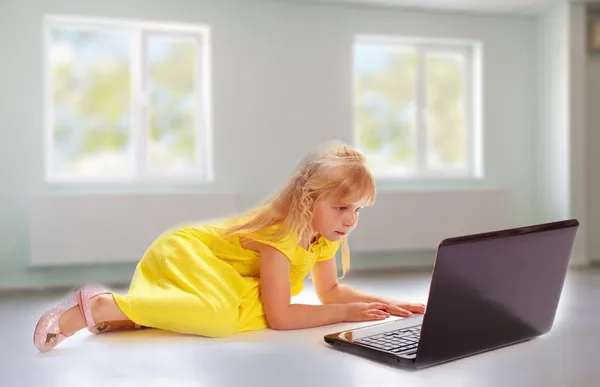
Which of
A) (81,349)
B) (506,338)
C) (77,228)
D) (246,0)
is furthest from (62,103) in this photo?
(506,338)

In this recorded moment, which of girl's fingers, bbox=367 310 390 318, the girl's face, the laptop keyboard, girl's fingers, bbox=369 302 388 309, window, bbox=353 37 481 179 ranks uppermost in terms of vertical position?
window, bbox=353 37 481 179

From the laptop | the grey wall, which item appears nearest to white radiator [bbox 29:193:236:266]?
the grey wall

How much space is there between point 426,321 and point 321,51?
11.0ft

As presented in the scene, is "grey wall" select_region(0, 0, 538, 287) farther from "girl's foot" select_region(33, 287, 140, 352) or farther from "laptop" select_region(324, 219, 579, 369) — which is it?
"laptop" select_region(324, 219, 579, 369)

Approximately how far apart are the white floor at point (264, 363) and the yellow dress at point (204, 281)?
74 millimetres

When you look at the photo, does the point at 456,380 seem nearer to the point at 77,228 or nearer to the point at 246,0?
the point at 77,228

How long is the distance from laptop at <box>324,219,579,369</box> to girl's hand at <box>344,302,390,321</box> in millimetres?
194

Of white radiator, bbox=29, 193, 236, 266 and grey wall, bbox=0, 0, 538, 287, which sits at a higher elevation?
grey wall, bbox=0, 0, 538, 287

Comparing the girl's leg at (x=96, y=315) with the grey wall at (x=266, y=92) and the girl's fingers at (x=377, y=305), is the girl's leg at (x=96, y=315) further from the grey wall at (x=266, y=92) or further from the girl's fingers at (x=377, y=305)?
the grey wall at (x=266, y=92)

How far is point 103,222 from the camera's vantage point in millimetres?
4027

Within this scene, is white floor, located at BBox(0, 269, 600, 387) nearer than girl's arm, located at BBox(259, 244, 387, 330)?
Yes

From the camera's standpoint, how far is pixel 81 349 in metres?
2.07

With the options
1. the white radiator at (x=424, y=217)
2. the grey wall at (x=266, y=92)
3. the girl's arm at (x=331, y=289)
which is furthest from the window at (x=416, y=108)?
the girl's arm at (x=331, y=289)

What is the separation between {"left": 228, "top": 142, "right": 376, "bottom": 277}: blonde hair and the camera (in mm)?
2037
